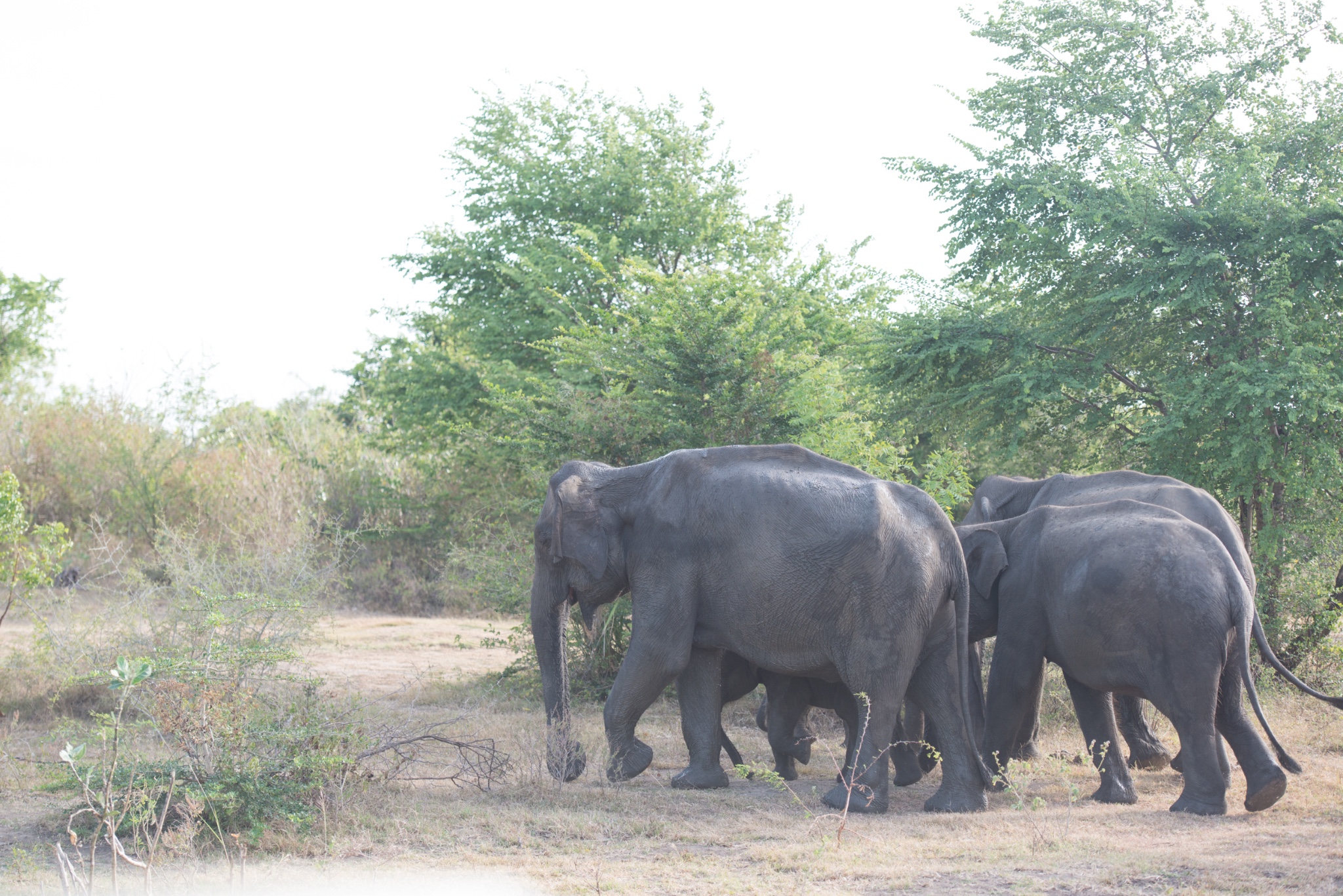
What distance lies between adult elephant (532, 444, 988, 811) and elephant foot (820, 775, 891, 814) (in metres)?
0.01

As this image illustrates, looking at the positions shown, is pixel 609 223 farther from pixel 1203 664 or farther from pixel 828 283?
pixel 1203 664

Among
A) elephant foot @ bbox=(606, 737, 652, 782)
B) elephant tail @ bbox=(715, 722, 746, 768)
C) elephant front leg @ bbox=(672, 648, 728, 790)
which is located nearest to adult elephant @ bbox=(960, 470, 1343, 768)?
elephant tail @ bbox=(715, 722, 746, 768)

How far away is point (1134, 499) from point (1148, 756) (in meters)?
2.27

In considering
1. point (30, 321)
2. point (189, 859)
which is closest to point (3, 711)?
point (189, 859)

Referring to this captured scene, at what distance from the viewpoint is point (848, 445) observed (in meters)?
12.6

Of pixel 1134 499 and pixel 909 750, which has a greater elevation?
pixel 1134 499

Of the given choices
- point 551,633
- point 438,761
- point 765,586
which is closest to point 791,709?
point 765,586

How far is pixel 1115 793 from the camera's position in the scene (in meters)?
8.66

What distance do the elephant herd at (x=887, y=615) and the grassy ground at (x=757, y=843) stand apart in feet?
1.07

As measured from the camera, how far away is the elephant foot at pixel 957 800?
821 cm

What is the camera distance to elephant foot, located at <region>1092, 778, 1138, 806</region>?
8.65m

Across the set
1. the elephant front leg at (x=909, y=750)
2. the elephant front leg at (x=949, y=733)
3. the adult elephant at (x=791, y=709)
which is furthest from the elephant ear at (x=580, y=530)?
the elephant front leg at (x=909, y=750)

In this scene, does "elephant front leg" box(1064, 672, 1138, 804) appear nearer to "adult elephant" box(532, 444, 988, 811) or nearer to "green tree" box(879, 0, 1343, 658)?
"adult elephant" box(532, 444, 988, 811)

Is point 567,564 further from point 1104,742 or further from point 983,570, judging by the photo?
point 1104,742
